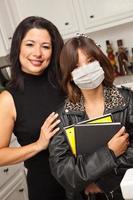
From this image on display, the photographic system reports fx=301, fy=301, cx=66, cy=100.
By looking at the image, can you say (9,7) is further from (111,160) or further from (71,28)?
(111,160)

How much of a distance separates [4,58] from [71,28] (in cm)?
69

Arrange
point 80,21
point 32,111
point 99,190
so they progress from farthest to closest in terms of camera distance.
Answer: point 80,21 → point 32,111 → point 99,190

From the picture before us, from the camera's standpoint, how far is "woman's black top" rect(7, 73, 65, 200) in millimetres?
1313

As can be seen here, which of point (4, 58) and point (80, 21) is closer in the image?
point (80, 21)

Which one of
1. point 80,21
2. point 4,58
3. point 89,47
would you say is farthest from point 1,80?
point 89,47

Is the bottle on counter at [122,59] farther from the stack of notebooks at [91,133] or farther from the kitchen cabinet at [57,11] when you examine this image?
the stack of notebooks at [91,133]

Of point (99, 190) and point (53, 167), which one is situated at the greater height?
point (53, 167)

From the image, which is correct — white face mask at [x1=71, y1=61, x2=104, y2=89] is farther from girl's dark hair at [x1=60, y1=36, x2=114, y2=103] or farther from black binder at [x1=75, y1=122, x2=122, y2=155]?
black binder at [x1=75, y1=122, x2=122, y2=155]

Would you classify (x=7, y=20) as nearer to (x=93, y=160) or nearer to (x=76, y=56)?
(x=76, y=56)

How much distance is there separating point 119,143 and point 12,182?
61.3 inches

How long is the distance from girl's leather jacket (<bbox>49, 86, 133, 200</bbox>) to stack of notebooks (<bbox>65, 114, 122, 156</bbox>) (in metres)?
0.03

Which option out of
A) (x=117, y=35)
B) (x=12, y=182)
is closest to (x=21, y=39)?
(x=12, y=182)

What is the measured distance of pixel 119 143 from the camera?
37.7 inches

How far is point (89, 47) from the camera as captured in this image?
1032mm
